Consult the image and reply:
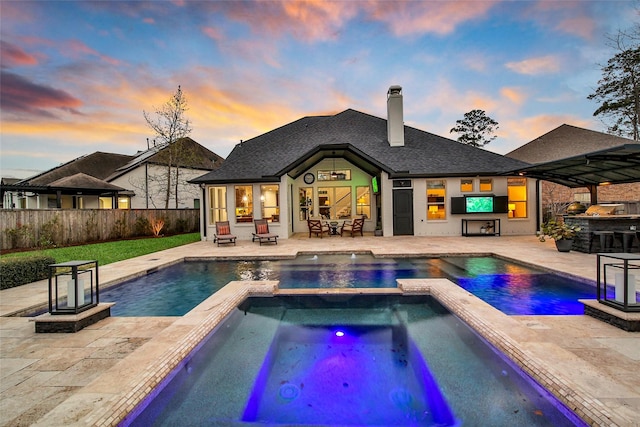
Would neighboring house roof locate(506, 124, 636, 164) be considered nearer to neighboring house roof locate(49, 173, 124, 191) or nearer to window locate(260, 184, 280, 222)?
window locate(260, 184, 280, 222)

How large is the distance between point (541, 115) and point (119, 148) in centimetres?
3683

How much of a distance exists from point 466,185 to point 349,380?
43.3 ft

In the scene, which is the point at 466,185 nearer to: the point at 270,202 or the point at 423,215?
the point at 423,215

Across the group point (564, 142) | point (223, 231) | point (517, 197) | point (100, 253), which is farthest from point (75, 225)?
point (564, 142)

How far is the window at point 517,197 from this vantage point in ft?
45.9

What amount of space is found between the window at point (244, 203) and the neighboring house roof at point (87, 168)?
18780 mm

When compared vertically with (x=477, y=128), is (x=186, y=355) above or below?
below

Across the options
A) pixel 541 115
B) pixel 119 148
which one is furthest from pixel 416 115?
pixel 119 148

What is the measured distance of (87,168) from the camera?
25.3m

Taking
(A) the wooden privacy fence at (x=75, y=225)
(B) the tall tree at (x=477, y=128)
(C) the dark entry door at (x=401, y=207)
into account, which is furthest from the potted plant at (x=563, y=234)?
(B) the tall tree at (x=477, y=128)

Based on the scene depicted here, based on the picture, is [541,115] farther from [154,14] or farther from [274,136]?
[154,14]

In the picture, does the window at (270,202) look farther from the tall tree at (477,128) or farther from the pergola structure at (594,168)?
the tall tree at (477,128)

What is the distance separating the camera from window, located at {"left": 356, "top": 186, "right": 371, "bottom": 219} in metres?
16.3

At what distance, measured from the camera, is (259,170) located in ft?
47.2
